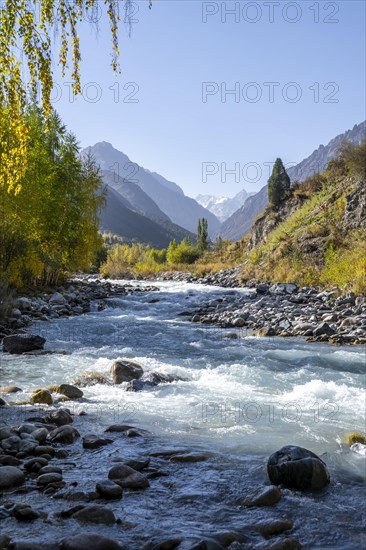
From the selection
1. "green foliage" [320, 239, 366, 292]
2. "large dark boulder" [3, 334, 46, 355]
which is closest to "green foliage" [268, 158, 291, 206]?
"green foliage" [320, 239, 366, 292]

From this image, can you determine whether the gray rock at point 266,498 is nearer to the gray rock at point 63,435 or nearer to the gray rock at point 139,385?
the gray rock at point 63,435

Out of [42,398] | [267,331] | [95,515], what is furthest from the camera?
[267,331]

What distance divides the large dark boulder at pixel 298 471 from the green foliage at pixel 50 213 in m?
13.7

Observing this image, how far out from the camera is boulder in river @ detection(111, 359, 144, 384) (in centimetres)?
772

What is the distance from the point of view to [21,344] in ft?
32.5

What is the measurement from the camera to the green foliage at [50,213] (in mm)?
16703

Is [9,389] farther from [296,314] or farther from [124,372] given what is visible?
[296,314]

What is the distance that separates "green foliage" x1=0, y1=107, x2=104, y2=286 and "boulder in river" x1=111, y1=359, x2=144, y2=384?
9570mm

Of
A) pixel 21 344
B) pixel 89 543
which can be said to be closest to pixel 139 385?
pixel 21 344

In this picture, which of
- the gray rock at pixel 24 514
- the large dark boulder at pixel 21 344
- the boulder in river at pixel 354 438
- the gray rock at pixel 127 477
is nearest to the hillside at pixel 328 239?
the large dark boulder at pixel 21 344

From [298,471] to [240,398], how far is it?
9.73 feet

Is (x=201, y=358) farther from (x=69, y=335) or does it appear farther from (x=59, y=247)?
(x=59, y=247)

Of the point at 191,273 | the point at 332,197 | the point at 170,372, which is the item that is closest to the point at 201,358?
the point at 170,372

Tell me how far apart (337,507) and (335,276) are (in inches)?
656
